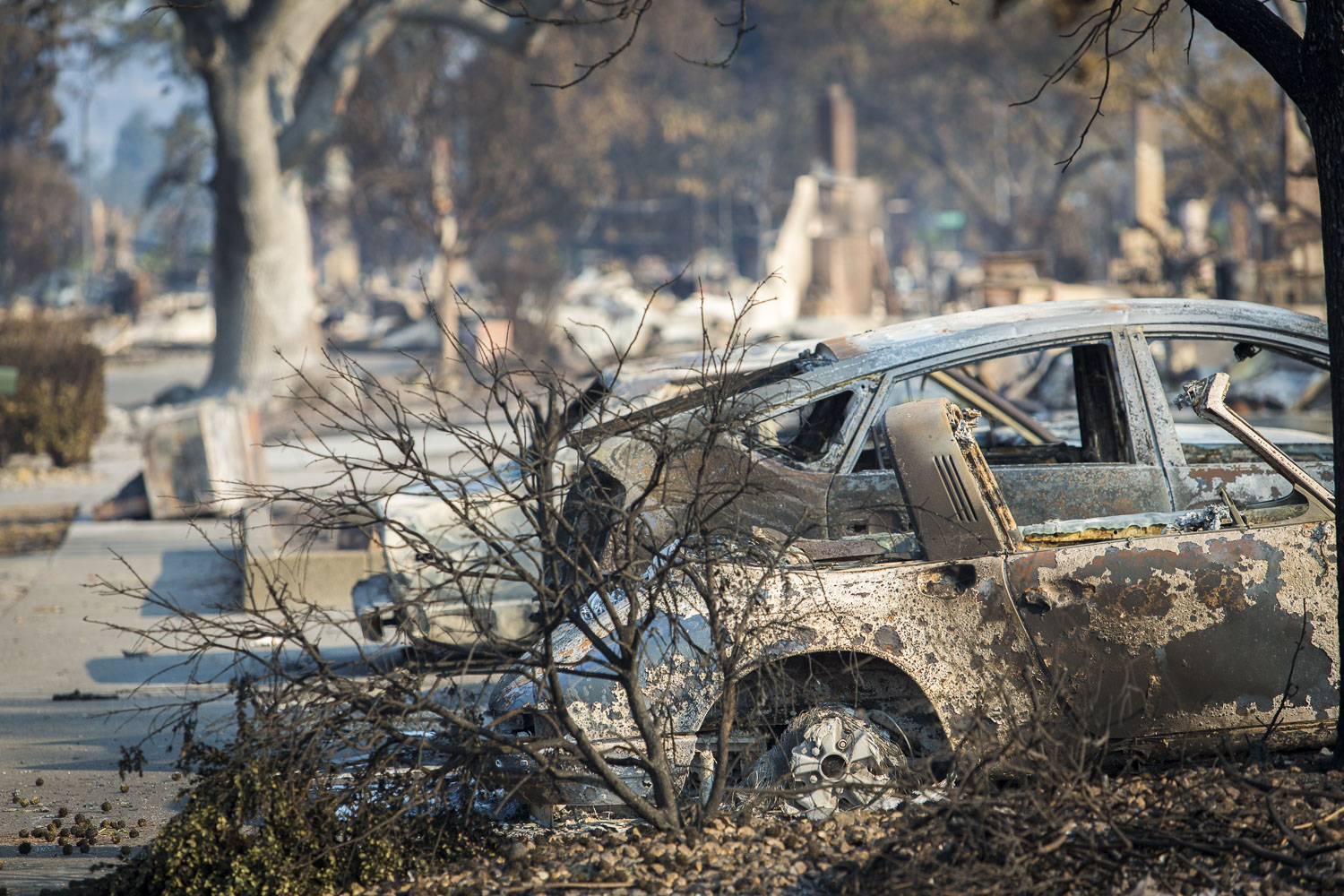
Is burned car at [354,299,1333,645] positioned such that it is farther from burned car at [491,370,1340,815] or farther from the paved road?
the paved road

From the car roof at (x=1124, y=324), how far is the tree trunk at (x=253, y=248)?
1531 centimetres

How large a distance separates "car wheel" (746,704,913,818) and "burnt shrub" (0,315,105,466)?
11.2 m

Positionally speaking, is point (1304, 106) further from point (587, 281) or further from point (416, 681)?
point (587, 281)

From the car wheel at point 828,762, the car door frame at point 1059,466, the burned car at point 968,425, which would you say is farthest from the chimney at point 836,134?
the car wheel at point 828,762

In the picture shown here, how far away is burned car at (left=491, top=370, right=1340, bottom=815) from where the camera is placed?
12.1 feet

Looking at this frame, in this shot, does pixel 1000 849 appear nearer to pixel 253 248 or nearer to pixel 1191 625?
pixel 1191 625

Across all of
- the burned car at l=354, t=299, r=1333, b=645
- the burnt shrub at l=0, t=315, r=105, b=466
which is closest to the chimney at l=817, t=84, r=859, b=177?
the burnt shrub at l=0, t=315, r=105, b=466

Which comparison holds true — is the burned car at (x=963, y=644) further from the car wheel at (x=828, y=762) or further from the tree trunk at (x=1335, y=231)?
the tree trunk at (x=1335, y=231)

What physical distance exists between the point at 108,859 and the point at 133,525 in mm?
6576

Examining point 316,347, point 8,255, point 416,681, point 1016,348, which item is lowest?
point 416,681

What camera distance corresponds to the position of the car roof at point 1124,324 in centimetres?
445

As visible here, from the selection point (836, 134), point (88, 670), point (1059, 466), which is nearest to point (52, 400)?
point (88, 670)

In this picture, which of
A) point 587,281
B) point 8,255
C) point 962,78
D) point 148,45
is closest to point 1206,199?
point 962,78

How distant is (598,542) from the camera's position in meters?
4.60
